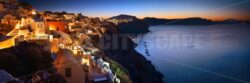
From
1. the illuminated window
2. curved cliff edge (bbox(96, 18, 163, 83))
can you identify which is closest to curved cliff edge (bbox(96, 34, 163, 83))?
curved cliff edge (bbox(96, 18, 163, 83))

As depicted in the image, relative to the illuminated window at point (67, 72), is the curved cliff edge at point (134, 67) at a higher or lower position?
lower

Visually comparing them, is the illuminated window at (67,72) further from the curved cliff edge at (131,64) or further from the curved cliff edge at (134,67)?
the curved cliff edge at (131,64)

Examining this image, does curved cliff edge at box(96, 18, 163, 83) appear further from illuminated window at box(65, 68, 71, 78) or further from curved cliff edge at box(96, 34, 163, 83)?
illuminated window at box(65, 68, 71, 78)

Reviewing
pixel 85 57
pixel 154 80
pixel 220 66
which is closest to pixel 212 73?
pixel 220 66

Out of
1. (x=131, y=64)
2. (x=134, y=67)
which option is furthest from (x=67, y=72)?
(x=131, y=64)

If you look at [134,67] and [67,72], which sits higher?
[67,72]

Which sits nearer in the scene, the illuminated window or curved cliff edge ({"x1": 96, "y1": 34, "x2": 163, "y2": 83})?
the illuminated window

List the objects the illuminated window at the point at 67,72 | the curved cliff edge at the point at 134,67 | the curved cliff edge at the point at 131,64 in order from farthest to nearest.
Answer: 1. the curved cliff edge at the point at 131,64
2. the curved cliff edge at the point at 134,67
3. the illuminated window at the point at 67,72

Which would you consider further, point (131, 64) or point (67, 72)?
point (131, 64)

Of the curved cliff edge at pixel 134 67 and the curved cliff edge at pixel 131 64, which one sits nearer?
the curved cliff edge at pixel 134 67

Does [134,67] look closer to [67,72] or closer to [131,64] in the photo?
[131,64]

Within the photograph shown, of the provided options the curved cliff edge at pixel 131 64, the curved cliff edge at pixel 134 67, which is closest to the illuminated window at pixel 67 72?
the curved cliff edge at pixel 134 67

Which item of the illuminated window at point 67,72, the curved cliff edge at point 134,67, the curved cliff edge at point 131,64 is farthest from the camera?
the curved cliff edge at point 131,64
